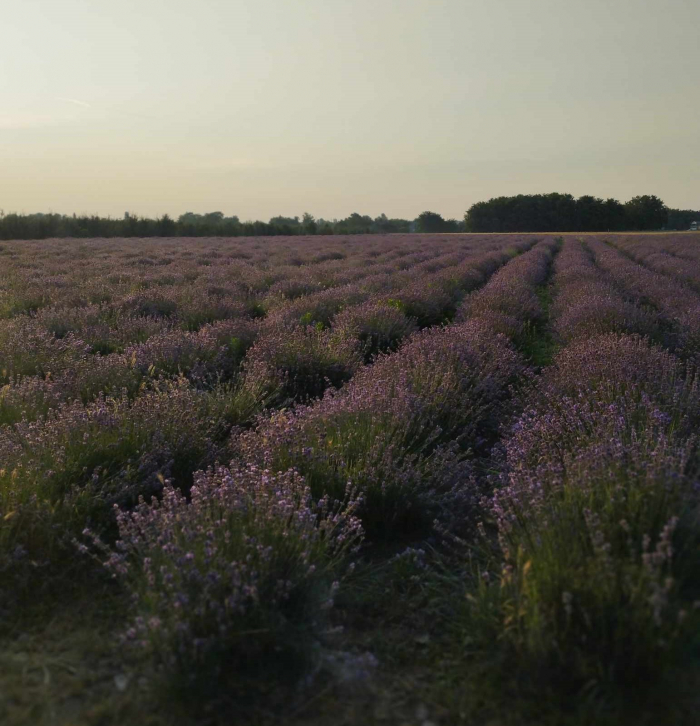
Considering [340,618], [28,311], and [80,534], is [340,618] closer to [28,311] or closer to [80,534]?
[80,534]

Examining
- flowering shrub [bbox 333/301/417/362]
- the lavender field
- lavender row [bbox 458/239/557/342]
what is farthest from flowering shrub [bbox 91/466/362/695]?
lavender row [bbox 458/239/557/342]

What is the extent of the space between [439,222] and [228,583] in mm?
89366

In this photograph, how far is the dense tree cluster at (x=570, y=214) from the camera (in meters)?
70.9

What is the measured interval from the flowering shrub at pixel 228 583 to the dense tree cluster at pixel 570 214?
7459 centimetres

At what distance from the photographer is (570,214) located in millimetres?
72250

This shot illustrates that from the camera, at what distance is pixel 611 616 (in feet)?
5.72

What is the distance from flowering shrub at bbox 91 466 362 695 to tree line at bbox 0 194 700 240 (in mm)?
39540

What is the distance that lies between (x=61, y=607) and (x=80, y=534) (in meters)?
0.39

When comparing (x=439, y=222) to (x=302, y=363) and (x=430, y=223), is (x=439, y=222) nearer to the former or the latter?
(x=430, y=223)

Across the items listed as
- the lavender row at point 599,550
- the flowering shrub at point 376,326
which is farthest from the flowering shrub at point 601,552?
the flowering shrub at point 376,326

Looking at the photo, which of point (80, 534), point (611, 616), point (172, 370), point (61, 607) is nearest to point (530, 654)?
point (611, 616)

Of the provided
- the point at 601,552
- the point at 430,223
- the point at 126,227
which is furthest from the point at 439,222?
the point at 601,552

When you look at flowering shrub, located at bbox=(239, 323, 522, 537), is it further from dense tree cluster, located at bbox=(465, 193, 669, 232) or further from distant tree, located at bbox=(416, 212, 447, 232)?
distant tree, located at bbox=(416, 212, 447, 232)

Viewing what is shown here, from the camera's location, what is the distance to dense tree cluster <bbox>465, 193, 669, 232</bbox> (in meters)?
70.9
